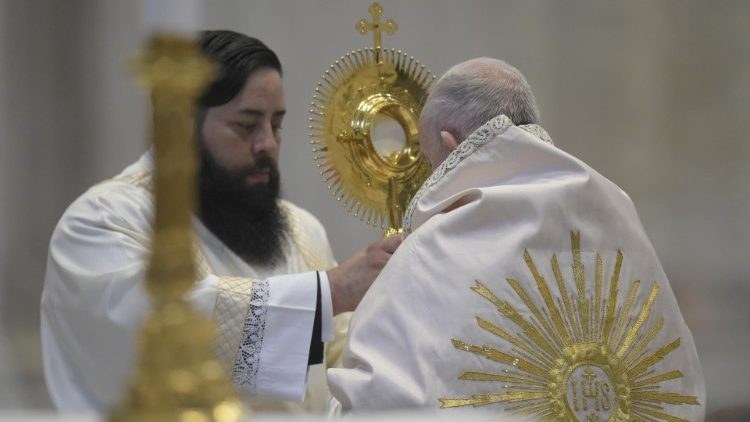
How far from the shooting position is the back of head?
10.2 feet

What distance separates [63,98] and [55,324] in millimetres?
2637

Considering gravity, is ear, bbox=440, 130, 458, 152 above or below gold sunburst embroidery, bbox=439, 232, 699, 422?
above

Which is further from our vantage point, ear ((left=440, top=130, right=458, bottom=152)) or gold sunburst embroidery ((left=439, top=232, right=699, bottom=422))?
ear ((left=440, top=130, right=458, bottom=152))

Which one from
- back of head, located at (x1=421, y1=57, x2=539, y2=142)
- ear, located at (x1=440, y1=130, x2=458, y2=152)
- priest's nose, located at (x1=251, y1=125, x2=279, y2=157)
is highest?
back of head, located at (x1=421, y1=57, x2=539, y2=142)

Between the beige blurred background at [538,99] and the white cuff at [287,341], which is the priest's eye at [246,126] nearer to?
the white cuff at [287,341]

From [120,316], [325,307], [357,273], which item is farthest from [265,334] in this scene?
[120,316]

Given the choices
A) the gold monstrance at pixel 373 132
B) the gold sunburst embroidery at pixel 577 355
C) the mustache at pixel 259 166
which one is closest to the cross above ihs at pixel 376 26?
the gold monstrance at pixel 373 132

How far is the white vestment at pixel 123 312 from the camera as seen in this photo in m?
3.61

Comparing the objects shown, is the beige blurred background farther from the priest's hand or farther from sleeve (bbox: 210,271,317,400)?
the priest's hand

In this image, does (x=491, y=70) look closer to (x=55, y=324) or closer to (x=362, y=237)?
(x=55, y=324)

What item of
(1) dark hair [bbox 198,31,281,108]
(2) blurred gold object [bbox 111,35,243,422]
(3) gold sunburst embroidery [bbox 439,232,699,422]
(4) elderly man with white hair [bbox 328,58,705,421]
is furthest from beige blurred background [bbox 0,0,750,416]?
(2) blurred gold object [bbox 111,35,243,422]

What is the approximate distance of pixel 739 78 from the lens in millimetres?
6898

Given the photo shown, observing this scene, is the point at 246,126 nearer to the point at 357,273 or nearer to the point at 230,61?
the point at 230,61

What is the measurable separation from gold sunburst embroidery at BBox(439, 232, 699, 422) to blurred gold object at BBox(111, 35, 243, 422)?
161 centimetres
